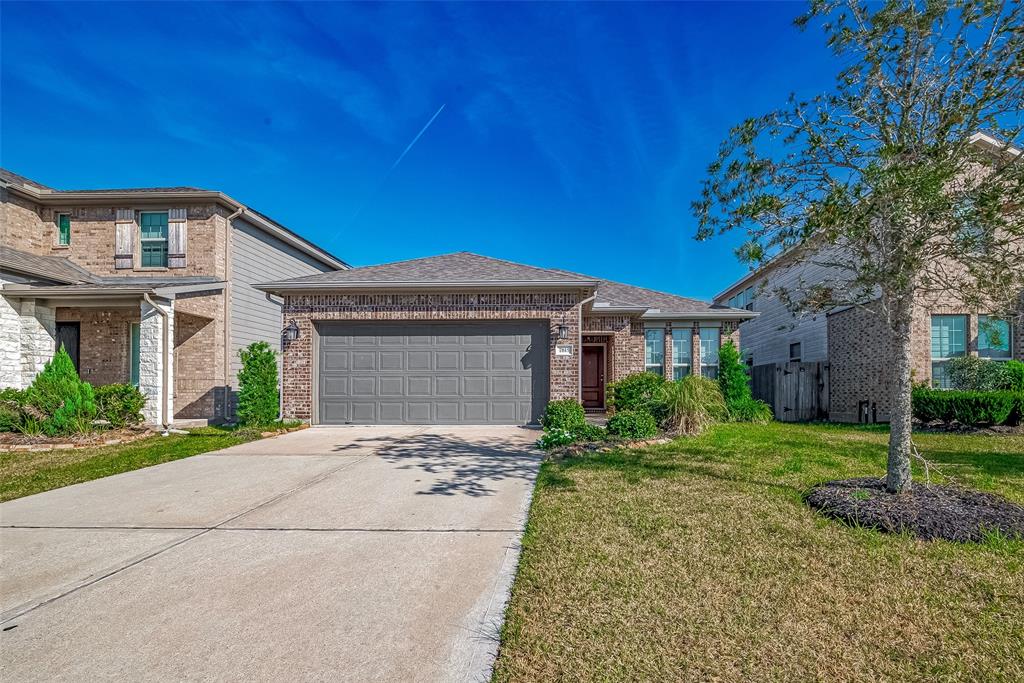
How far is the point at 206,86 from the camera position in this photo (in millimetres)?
13156

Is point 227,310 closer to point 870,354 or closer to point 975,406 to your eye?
point 870,354

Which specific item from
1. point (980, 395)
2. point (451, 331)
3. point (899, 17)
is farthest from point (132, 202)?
point (980, 395)

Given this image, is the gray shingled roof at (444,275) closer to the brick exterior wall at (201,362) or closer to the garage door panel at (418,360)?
the garage door panel at (418,360)

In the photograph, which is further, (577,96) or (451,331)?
(577,96)

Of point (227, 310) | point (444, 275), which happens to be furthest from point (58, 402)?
point (444, 275)

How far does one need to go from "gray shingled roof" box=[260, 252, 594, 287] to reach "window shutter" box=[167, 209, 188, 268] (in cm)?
380

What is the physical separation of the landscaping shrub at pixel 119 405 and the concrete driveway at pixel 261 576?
453 cm

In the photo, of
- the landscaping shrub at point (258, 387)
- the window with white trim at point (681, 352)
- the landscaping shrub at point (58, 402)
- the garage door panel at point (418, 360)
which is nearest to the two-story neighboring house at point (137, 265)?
the landscaping shrub at point (258, 387)

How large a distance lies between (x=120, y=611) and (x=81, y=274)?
13.5m

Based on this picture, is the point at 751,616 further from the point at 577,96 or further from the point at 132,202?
the point at 132,202

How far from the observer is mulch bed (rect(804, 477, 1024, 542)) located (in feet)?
12.8

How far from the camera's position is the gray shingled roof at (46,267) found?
1098 centimetres

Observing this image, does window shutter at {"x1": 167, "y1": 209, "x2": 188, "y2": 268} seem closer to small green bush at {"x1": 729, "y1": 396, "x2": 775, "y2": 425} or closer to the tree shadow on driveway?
the tree shadow on driveway

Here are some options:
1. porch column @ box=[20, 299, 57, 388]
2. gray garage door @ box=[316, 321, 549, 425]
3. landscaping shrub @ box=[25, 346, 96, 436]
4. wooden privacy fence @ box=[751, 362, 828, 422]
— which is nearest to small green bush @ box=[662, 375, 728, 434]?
gray garage door @ box=[316, 321, 549, 425]
